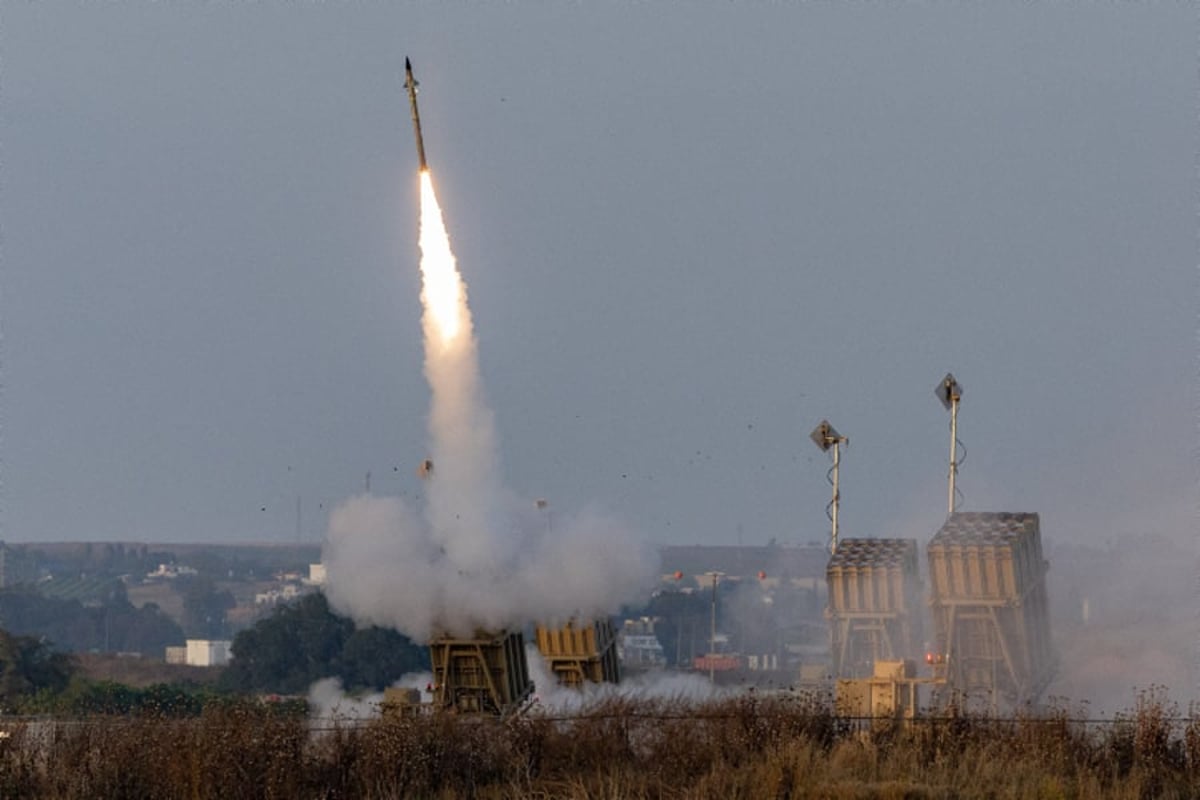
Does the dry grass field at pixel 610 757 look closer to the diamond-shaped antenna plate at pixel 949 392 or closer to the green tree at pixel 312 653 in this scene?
the diamond-shaped antenna plate at pixel 949 392

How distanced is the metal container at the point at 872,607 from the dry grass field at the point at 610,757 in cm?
931

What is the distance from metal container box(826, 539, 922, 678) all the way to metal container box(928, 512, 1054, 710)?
117 centimetres

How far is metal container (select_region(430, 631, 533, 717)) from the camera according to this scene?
122ft

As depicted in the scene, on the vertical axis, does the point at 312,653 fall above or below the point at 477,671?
below

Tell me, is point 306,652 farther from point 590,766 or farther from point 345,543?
point 590,766

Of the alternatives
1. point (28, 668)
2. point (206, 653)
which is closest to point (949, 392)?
point (28, 668)

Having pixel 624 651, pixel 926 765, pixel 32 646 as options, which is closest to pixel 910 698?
pixel 926 765

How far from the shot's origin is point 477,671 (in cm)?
3769

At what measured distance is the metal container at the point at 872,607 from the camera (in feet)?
127

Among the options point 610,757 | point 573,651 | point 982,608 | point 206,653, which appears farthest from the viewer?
point 206,653

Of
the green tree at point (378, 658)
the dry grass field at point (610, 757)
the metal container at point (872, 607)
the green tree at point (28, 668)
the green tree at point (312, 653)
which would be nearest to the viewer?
the dry grass field at point (610, 757)

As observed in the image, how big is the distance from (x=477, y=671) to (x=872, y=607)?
25.7 feet

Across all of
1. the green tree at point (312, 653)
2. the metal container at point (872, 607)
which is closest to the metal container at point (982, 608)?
the metal container at point (872, 607)

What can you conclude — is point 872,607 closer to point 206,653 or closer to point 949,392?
point 949,392
